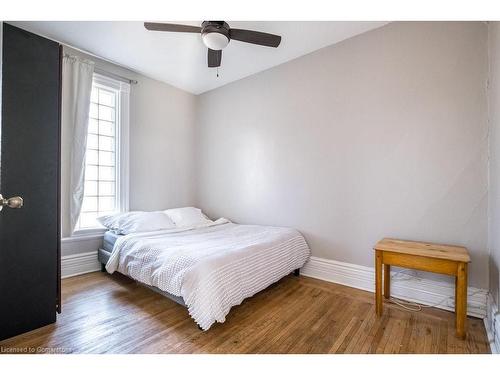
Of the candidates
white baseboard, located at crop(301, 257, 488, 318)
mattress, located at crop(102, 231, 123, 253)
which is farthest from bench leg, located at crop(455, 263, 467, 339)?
mattress, located at crop(102, 231, 123, 253)

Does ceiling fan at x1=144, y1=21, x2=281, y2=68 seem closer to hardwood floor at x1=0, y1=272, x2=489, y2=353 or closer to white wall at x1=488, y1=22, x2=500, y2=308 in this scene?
white wall at x1=488, y1=22, x2=500, y2=308

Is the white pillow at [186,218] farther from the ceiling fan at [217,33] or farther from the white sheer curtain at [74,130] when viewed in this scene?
the ceiling fan at [217,33]

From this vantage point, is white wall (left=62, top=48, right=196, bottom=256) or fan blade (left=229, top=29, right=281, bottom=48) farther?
white wall (left=62, top=48, right=196, bottom=256)

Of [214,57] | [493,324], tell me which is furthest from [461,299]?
[214,57]

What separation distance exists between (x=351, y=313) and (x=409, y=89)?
2.03 meters

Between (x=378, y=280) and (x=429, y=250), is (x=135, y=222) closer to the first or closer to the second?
(x=378, y=280)

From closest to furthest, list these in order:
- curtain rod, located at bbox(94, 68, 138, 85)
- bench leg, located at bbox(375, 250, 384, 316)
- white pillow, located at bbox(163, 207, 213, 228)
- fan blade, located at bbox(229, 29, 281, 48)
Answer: bench leg, located at bbox(375, 250, 384, 316)
fan blade, located at bbox(229, 29, 281, 48)
curtain rod, located at bbox(94, 68, 138, 85)
white pillow, located at bbox(163, 207, 213, 228)

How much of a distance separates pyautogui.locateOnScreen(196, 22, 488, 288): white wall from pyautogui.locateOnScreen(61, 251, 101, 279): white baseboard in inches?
72.5

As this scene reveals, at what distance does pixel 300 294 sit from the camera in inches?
93.3

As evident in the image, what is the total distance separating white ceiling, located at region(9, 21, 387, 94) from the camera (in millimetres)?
2404

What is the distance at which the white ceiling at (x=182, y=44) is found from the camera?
2.40 meters

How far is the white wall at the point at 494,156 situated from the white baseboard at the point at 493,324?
62 mm

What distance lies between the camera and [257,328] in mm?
1776

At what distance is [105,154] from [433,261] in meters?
3.58
